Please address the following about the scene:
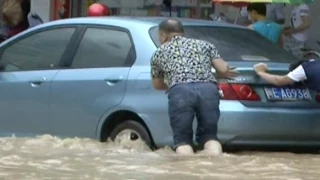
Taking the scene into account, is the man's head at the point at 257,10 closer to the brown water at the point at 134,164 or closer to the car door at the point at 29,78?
the car door at the point at 29,78

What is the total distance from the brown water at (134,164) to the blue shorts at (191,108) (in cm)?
20

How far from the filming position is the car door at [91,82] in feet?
30.6

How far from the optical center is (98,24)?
9781 mm

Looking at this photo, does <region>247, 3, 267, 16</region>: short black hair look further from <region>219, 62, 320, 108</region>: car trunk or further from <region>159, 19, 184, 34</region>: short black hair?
<region>159, 19, 184, 34</region>: short black hair

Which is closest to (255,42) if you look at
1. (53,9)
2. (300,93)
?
(300,93)

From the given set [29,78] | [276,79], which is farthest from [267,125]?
[29,78]

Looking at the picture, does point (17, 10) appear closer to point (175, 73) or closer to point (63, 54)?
point (63, 54)

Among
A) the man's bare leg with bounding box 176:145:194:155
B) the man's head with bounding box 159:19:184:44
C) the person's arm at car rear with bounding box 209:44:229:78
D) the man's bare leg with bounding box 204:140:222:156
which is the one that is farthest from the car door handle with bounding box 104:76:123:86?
the man's bare leg with bounding box 204:140:222:156

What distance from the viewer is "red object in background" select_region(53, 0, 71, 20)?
1803cm

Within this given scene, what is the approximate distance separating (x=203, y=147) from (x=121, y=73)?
1180 mm

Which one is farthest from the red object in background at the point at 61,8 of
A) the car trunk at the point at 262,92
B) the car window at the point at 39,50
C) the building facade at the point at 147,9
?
the car trunk at the point at 262,92

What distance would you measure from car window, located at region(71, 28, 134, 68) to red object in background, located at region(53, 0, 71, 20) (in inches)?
325

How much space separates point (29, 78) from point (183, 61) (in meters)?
2.16

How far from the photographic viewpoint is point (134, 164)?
27.3 feet
